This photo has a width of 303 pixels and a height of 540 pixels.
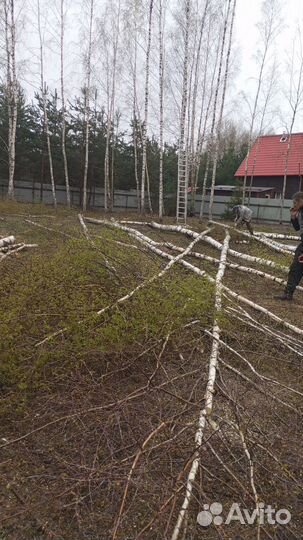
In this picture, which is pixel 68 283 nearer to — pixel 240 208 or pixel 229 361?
pixel 229 361

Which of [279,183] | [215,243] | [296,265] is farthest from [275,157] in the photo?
[296,265]

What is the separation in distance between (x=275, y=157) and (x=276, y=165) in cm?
83

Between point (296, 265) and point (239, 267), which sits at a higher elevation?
point (296, 265)

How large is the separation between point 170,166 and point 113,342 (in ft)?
66.6

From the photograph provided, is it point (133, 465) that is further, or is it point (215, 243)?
point (215, 243)

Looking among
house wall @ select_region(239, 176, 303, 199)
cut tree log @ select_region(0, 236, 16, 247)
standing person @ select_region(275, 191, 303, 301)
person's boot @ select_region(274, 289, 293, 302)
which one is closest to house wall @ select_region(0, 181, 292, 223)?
house wall @ select_region(239, 176, 303, 199)

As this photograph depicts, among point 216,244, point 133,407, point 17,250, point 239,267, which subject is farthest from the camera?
point 216,244

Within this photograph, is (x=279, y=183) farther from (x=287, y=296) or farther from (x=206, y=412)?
(x=206, y=412)

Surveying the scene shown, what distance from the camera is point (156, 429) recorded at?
2.48m

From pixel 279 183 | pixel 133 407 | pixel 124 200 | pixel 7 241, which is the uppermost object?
pixel 279 183

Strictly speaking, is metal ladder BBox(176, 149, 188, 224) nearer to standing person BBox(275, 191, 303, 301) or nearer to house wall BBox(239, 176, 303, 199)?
standing person BBox(275, 191, 303, 301)

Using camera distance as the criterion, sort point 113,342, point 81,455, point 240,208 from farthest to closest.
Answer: point 240,208 < point 113,342 < point 81,455

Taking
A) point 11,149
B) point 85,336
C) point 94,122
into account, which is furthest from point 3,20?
point 85,336

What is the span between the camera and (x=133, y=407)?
9.30 feet
